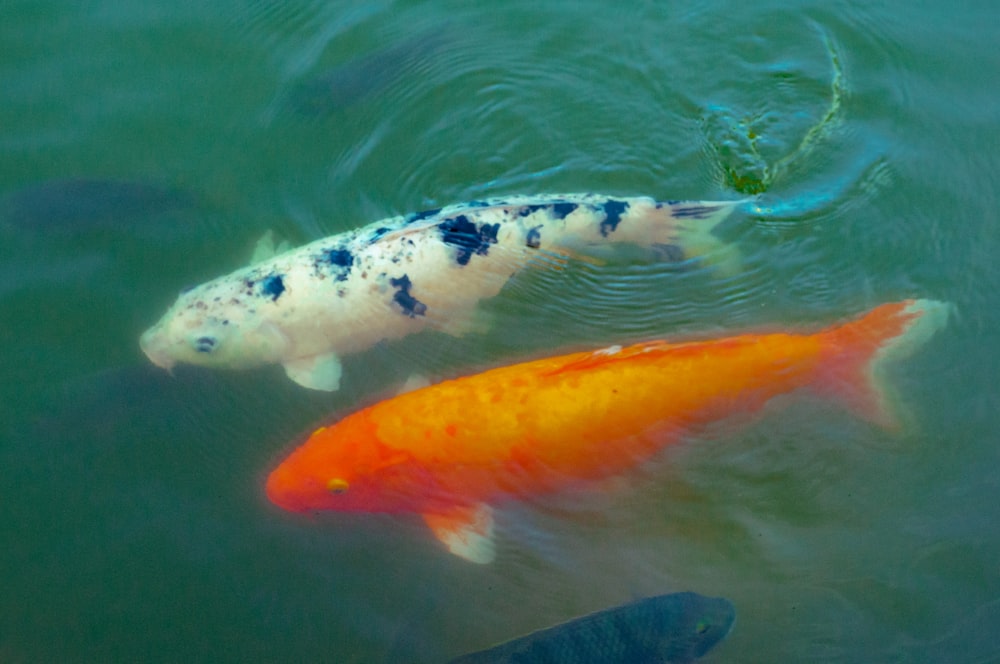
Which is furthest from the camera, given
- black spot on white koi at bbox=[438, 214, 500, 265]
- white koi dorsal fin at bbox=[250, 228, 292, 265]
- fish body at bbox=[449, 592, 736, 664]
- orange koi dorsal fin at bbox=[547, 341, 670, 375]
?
white koi dorsal fin at bbox=[250, 228, 292, 265]

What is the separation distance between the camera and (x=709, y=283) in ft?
21.7

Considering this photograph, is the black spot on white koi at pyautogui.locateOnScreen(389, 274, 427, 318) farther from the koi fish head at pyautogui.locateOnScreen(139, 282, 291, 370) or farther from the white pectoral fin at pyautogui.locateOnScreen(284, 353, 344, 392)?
the koi fish head at pyautogui.locateOnScreen(139, 282, 291, 370)

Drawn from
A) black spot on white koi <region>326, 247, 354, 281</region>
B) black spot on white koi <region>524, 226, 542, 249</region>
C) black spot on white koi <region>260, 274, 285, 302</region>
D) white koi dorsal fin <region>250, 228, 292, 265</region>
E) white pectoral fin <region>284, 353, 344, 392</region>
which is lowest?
white pectoral fin <region>284, 353, 344, 392</region>

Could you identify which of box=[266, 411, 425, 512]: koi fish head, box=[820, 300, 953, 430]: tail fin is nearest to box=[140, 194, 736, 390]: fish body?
box=[266, 411, 425, 512]: koi fish head

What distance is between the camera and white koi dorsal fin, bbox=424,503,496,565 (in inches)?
209

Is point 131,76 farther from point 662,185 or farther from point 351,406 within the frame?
point 662,185

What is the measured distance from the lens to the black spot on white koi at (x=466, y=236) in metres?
6.39

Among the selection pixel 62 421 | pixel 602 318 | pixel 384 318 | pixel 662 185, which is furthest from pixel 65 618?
pixel 662 185

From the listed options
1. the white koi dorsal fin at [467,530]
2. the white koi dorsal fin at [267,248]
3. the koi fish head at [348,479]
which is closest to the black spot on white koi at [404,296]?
the white koi dorsal fin at [267,248]

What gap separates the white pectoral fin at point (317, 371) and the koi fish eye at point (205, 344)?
0.55 meters

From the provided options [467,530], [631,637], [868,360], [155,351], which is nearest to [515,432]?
[467,530]

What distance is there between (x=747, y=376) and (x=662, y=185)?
2392 millimetres

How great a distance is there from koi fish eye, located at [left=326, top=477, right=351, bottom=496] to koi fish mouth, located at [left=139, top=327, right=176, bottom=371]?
1730 mm

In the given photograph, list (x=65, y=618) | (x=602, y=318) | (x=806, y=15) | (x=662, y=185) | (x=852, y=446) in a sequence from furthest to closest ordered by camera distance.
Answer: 1. (x=806, y=15)
2. (x=662, y=185)
3. (x=602, y=318)
4. (x=852, y=446)
5. (x=65, y=618)
